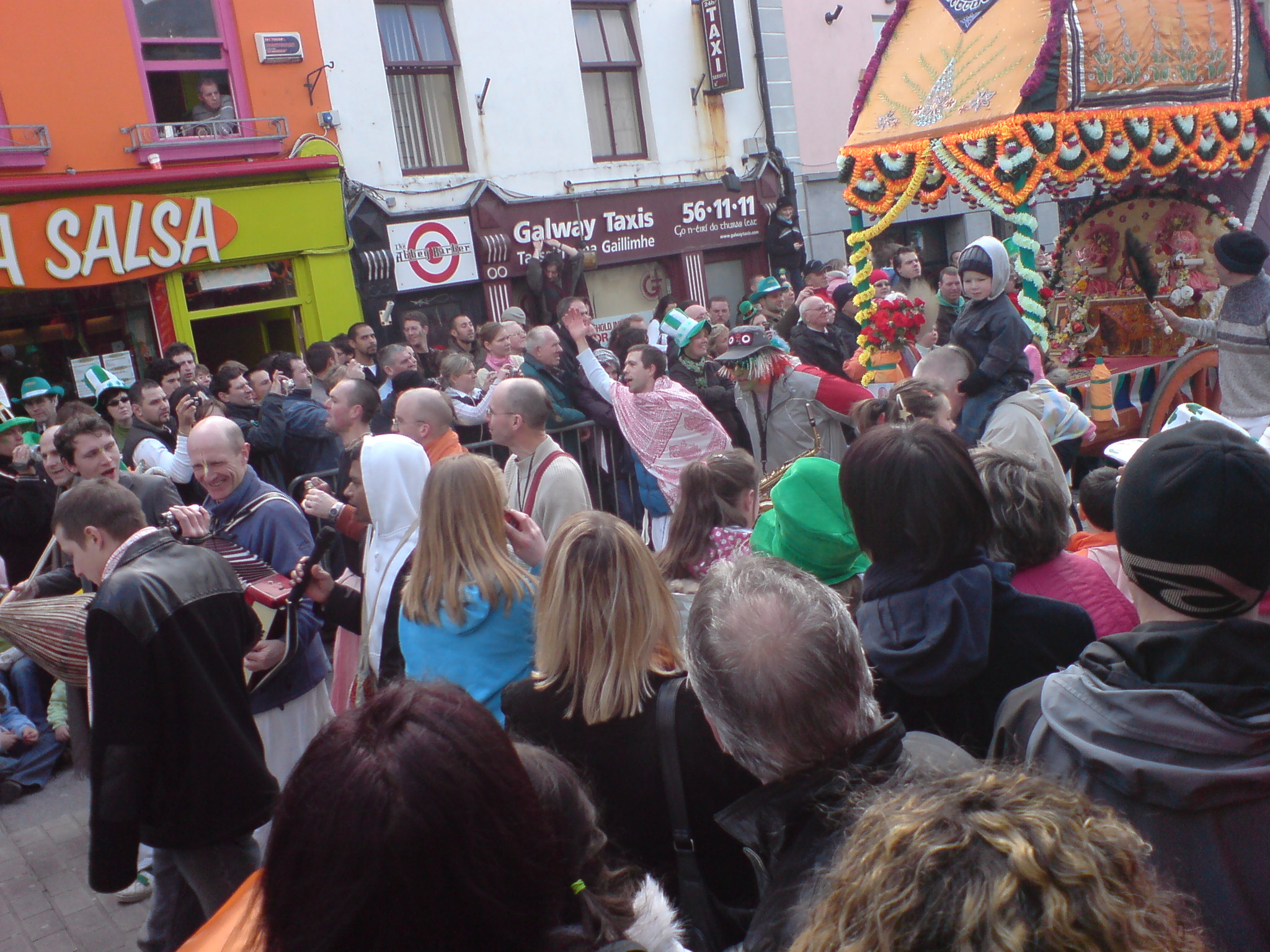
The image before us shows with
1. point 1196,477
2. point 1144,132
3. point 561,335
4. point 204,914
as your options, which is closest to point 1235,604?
point 1196,477

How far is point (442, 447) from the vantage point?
4.75m

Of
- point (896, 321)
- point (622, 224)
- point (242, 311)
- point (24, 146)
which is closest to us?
point (896, 321)

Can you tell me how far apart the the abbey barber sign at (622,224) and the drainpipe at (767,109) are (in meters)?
0.56

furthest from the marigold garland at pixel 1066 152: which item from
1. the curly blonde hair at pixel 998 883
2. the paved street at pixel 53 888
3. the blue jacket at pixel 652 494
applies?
the curly blonde hair at pixel 998 883

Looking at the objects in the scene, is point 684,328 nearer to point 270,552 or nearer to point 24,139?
point 270,552

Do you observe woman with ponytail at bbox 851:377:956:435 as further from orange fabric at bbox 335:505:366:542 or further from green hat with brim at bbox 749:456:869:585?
orange fabric at bbox 335:505:366:542

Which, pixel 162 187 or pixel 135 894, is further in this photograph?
pixel 162 187

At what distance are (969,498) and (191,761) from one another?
2.34m

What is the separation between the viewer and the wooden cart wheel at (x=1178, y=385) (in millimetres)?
8336

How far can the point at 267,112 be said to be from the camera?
1065 cm

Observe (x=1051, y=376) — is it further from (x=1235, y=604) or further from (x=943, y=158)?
(x=1235, y=604)

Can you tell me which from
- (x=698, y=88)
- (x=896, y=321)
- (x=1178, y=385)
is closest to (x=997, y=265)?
(x=896, y=321)

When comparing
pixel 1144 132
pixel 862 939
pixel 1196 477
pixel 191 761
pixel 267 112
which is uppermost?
pixel 267 112

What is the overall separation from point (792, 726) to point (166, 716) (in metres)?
2.07
